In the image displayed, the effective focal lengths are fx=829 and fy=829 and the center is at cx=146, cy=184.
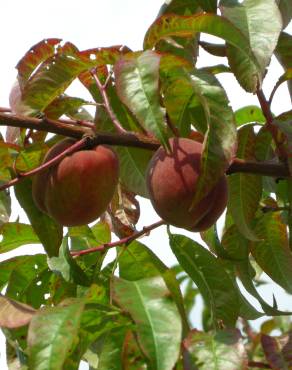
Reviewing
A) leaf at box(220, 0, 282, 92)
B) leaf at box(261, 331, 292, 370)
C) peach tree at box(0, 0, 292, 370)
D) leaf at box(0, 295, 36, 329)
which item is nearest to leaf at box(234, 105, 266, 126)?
peach tree at box(0, 0, 292, 370)

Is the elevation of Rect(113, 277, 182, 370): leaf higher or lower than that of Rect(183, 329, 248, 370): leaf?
higher

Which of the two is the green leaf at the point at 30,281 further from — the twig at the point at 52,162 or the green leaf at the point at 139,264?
the twig at the point at 52,162

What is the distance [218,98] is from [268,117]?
0.23 metres

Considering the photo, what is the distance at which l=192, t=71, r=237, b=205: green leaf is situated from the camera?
4.65ft

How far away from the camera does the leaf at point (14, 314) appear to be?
1325 millimetres

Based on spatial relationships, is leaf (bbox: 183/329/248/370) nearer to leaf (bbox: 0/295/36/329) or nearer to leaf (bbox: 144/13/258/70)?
A: leaf (bbox: 0/295/36/329)

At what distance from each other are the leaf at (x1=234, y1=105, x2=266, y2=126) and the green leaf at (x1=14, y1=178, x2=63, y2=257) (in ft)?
2.06

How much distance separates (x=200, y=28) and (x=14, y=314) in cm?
62

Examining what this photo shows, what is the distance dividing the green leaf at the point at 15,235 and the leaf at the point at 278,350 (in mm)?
683

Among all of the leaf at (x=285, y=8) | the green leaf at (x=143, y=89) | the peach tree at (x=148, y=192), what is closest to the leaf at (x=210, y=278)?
the peach tree at (x=148, y=192)

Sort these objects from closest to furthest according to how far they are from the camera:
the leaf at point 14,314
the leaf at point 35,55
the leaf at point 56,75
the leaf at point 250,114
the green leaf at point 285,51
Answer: the leaf at point 14,314, the leaf at point 56,75, the leaf at point 35,55, the green leaf at point 285,51, the leaf at point 250,114

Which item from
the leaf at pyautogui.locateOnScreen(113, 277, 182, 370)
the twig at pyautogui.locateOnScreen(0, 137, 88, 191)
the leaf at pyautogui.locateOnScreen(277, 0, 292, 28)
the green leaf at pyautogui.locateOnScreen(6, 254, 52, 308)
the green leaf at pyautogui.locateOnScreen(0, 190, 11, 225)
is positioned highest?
the leaf at pyautogui.locateOnScreen(277, 0, 292, 28)

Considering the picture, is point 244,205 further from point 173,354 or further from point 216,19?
point 173,354

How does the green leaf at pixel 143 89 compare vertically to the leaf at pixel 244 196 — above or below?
above
